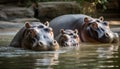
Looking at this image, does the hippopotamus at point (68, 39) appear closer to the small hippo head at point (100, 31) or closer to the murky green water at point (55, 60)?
the small hippo head at point (100, 31)

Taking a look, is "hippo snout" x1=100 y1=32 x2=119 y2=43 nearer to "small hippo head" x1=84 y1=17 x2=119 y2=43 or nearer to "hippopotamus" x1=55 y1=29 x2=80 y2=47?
"small hippo head" x1=84 y1=17 x2=119 y2=43

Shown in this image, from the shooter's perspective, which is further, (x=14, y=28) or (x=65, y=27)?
(x=14, y=28)

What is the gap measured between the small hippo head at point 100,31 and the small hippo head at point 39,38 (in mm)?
1846

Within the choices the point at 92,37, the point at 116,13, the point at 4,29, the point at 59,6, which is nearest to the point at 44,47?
the point at 92,37

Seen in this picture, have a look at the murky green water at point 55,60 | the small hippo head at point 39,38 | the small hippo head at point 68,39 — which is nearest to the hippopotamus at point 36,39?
the small hippo head at point 39,38

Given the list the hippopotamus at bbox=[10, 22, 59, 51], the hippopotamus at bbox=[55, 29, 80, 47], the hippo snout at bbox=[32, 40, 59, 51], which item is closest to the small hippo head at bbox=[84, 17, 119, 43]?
the hippopotamus at bbox=[55, 29, 80, 47]

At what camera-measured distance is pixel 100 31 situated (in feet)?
30.6

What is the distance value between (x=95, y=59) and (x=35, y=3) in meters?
12.4

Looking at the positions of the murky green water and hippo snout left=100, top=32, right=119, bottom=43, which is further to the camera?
hippo snout left=100, top=32, right=119, bottom=43

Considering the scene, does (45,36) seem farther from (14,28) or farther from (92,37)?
(14,28)

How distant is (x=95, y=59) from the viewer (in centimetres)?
586

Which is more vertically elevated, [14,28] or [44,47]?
[44,47]

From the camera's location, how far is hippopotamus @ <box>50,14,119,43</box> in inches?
359

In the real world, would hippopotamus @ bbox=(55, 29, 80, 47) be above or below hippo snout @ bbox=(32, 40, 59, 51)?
below
